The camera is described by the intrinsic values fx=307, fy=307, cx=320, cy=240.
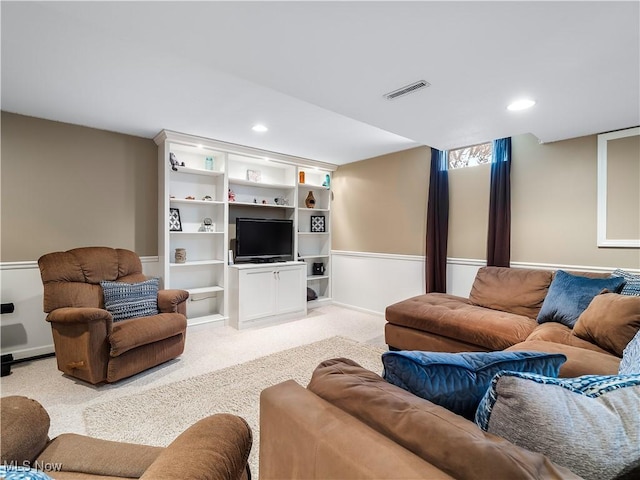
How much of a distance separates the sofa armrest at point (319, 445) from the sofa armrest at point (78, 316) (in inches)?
79.4

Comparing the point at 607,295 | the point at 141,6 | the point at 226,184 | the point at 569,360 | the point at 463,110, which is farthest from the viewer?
the point at 226,184

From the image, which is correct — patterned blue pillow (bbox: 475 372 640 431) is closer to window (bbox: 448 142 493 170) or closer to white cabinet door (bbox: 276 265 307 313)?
window (bbox: 448 142 493 170)

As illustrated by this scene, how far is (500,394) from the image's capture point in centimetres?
72

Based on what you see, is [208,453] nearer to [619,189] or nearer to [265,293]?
[265,293]

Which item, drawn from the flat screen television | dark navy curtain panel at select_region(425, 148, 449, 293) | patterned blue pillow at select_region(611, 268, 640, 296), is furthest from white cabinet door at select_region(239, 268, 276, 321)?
patterned blue pillow at select_region(611, 268, 640, 296)

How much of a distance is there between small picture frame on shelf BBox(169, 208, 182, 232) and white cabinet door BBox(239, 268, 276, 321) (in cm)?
98

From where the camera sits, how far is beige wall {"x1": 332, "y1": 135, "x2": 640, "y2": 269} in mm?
2928

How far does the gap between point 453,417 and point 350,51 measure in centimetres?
170

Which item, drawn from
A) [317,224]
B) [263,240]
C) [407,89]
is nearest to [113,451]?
[407,89]

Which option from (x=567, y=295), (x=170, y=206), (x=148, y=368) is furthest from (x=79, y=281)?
(x=567, y=295)

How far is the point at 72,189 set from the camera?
333 cm

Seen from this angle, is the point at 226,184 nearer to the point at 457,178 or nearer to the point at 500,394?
the point at 457,178

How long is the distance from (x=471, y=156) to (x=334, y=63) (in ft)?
8.68

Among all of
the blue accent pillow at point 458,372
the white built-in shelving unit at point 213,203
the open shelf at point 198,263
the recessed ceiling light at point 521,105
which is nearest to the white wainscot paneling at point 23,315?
the white built-in shelving unit at point 213,203
